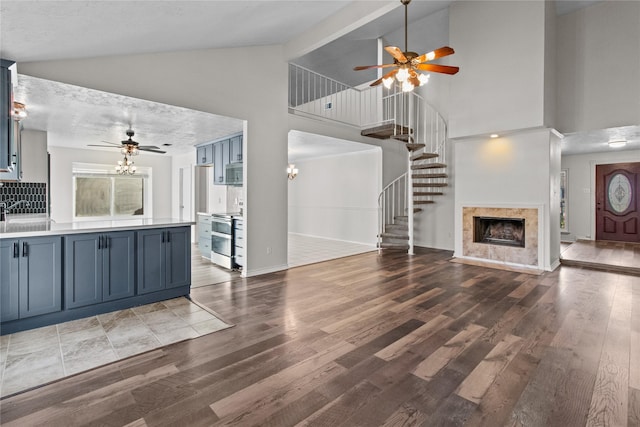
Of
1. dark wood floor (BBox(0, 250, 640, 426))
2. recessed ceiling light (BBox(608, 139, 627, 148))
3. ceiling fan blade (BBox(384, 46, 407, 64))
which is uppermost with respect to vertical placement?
ceiling fan blade (BBox(384, 46, 407, 64))

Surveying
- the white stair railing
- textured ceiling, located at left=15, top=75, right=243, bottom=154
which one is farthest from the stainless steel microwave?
the white stair railing

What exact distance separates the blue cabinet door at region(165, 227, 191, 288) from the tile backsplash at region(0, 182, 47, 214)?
3.05 metres

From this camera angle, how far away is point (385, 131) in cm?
674

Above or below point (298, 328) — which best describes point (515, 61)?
above

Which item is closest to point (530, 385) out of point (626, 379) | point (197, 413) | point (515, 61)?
point (626, 379)

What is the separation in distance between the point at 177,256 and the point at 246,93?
263 centimetres

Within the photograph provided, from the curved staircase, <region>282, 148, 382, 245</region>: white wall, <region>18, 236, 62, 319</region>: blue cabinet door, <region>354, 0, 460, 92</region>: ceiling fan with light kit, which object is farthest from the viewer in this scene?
<region>282, 148, 382, 245</region>: white wall

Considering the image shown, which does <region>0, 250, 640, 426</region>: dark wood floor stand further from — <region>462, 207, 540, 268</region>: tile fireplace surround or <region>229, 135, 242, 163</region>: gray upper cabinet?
<region>229, 135, 242, 163</region>: gray upper cabinet

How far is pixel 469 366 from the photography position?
2.36 m

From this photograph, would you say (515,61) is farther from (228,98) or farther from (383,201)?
(228,98)

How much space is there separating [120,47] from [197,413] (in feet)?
11.6

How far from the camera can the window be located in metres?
7.62

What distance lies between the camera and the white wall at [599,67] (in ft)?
18.0

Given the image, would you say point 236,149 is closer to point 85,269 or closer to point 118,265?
point 118,265
